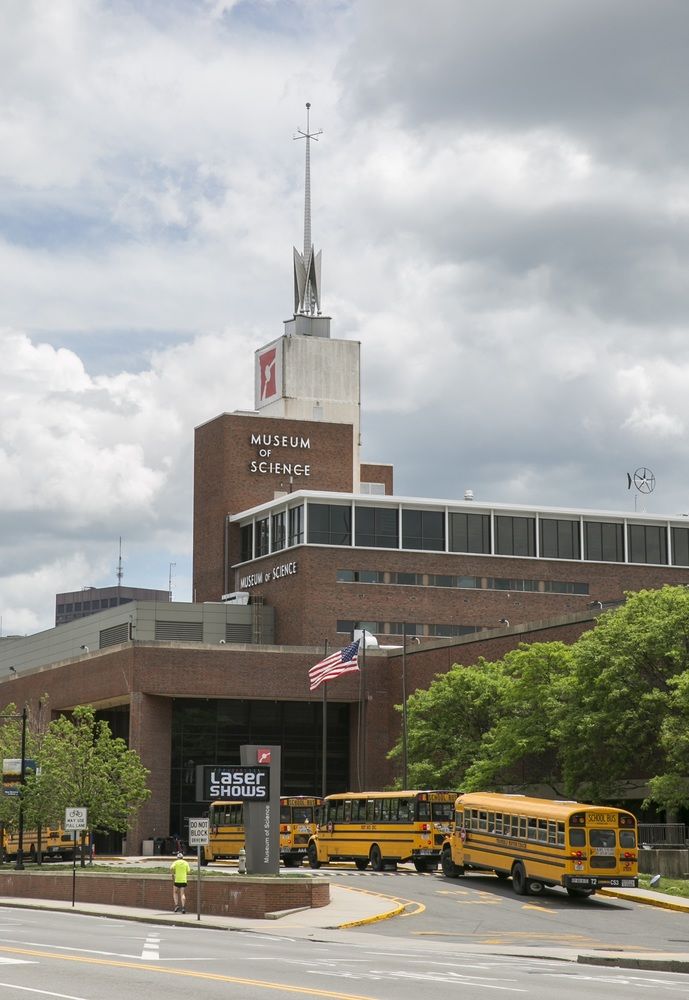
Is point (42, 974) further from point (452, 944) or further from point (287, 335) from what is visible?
point (287, 335)

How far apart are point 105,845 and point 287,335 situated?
41.9 metres

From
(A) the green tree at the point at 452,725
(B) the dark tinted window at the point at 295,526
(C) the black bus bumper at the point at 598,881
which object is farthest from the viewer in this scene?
(B) the dark tinted window at the point at 295,526

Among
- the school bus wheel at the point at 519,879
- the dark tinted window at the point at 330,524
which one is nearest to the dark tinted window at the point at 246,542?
the dark tinted window at the point at 330,524

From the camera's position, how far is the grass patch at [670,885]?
45.9 metres

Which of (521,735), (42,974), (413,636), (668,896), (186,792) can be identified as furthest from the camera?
(413,636)

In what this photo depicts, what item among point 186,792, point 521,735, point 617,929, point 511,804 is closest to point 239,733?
point 186,792

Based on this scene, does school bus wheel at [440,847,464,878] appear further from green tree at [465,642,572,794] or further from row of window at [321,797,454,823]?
green tree at [465,642,572,794]

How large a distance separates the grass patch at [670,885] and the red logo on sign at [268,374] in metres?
67.7

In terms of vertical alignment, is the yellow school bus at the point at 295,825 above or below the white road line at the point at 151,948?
above

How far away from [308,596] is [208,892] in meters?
55.1

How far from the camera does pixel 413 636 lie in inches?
3784

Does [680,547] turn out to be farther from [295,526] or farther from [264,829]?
[264,829]

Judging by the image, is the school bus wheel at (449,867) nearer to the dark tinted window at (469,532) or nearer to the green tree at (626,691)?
the green tree at (626,691)

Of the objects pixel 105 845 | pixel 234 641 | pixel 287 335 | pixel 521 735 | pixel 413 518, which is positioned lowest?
pixel 105 845
